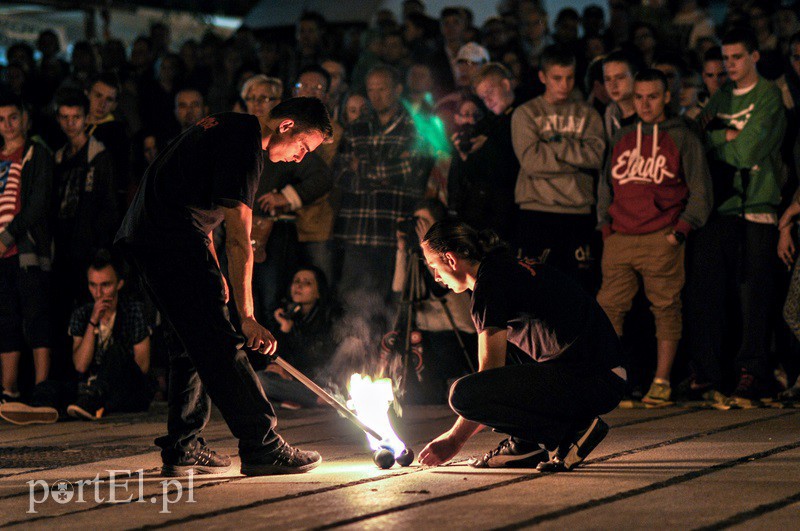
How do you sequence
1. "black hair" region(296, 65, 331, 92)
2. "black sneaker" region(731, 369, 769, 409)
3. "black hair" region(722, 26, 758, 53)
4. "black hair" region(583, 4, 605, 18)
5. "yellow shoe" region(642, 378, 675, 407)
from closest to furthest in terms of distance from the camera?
"black sneaker" region(731, 369, 769, 409) < "yellow shoe" region(642, 378, 675, 407) < "black hair" region(722, 26, 758, 53) < "black hair" region(296, 65, 331, 92) < "black hair" region(583, 4, 605, 18)

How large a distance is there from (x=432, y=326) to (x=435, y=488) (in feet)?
11.3

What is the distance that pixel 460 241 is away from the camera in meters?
5.38

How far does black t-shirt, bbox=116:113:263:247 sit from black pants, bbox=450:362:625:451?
1.27m

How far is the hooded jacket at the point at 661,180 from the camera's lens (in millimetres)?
7789

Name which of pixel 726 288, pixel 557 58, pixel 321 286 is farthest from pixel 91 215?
pixel 726 288

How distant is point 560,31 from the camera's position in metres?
10.9

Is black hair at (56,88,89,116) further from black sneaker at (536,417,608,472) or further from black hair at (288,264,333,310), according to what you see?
black sneaker at (536,417,608,472)

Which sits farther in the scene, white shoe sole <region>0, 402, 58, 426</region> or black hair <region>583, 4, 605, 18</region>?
black hair <region>583, 4, 605, 18</region>

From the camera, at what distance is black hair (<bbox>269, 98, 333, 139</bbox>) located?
535 cm

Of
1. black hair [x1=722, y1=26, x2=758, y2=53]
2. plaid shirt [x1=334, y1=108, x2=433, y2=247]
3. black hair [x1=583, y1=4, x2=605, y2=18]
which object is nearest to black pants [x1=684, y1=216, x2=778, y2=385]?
black hair [x1=722, y1=26, x2=758, y2=53]

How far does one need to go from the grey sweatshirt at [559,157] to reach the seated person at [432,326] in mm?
689

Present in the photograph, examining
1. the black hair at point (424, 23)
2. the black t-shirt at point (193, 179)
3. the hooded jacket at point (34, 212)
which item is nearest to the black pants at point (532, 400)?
the black t-shirt at point (193, 179)

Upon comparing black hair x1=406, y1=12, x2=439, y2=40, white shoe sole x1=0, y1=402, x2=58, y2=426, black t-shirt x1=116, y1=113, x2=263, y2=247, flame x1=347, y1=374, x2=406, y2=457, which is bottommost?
white shoe sole x1=0, y1=402, x2=58, y2=426

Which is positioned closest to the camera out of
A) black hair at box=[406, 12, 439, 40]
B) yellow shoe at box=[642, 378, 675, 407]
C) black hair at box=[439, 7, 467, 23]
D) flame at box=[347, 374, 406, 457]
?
flame at box=[347, 374, 406, 457]
